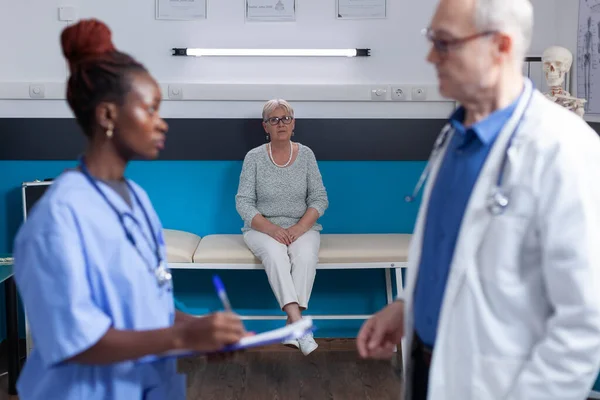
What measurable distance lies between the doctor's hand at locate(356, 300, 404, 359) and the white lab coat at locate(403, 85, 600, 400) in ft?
0.96

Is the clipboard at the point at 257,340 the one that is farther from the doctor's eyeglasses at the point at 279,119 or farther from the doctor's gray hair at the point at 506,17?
the doctor's eyeglasses at the point at 279,119

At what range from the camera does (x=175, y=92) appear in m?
4.25

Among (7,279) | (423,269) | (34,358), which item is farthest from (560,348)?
(7,279)

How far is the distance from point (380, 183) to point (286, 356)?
110 centimetres

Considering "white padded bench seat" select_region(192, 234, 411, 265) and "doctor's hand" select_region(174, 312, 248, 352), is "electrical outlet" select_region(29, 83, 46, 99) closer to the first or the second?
"white padded bench seat" select_region(192, 234, 411, 265)

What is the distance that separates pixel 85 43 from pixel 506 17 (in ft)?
2.65

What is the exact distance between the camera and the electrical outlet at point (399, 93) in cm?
430

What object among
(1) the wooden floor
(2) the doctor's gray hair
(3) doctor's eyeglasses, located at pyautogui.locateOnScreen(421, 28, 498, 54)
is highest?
(2) the doctor's gray hair

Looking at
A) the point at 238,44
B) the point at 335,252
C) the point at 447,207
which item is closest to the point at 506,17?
the point at 447,207

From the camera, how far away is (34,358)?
149 cm

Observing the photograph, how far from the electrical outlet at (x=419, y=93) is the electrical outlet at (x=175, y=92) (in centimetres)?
130

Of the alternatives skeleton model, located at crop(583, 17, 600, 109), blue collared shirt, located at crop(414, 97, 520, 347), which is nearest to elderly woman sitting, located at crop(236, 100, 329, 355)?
skeleton model, located at crop(583, 17, 600, 109)

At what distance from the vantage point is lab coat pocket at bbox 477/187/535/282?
1363 mm

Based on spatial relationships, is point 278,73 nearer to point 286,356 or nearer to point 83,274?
point 286,356
